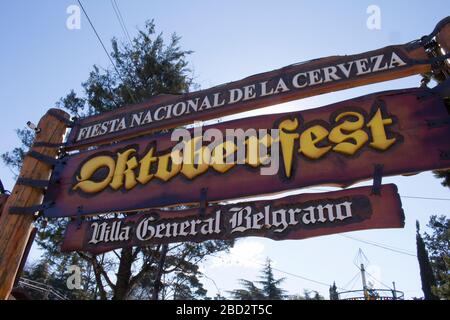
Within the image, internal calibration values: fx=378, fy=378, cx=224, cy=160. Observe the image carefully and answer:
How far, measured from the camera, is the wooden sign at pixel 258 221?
323cm

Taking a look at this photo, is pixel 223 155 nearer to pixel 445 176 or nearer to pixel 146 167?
pixel 146 167

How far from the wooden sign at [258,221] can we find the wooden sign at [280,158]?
7.4 inches

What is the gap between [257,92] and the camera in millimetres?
4711

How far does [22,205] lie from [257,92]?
3.29 metres

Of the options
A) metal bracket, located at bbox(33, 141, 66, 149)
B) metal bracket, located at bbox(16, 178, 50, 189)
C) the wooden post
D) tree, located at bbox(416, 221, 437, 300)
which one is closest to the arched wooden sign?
metal bracket, located at bbox(33, 141, 66, 149)

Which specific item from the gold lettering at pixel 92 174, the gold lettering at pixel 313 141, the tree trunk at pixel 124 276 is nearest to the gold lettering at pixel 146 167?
the gold lettering at pixel 92 174

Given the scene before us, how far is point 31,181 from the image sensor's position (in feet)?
16.3

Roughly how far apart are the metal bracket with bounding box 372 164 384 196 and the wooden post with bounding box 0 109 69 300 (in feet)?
13.1

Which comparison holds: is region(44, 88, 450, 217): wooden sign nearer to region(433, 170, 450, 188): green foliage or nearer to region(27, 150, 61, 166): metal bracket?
region(27, 150, 61, 166): metal bracket

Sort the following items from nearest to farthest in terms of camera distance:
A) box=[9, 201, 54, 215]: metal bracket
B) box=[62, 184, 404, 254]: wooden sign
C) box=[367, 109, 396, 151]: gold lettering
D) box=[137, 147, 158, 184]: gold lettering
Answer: box=[62, 184, 404, 254]: wooden sign, box=[367, 109, 396, 151]: gold lettering, box=[137, 147, 158, 184]: gold lettering, box=[9, 201, 54, 215]: metal bracket

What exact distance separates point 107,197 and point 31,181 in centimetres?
119

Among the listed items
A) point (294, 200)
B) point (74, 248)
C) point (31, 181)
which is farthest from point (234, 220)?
point (31, 181)

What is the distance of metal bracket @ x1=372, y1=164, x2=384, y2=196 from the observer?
330 centimetres

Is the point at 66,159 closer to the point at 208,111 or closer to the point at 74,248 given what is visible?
the point at 74,248
